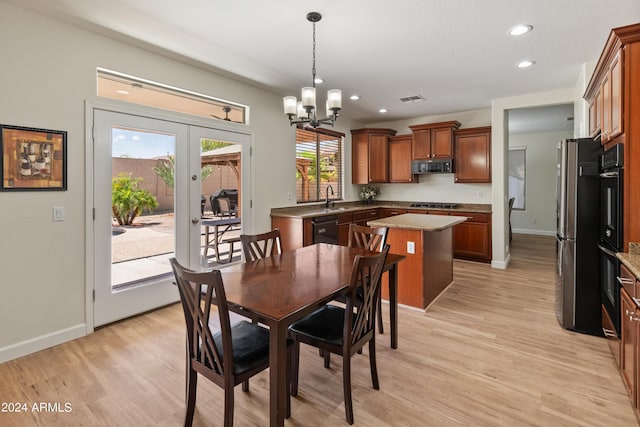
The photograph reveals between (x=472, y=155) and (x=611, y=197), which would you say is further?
(x=472, y=155)

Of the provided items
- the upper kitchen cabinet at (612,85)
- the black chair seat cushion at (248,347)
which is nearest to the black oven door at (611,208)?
the upper kitchen cabinet at (612,85)

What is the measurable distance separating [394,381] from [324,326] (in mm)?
687

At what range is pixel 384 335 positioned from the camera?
9.65 ft

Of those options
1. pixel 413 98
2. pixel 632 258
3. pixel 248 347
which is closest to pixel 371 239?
pixel 248 347

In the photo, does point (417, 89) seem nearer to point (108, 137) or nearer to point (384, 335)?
point (384, 335)

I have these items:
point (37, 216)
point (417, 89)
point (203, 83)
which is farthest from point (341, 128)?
point (37, 216)

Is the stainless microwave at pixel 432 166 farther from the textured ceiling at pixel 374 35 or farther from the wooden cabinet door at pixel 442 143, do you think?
the textured ceiling at pixel 374 35

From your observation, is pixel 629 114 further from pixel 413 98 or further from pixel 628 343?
pixel 413 98

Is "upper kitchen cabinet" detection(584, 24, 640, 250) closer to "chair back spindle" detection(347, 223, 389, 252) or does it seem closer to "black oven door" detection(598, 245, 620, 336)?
"black oven door" detection(598, 245, 620, 336)

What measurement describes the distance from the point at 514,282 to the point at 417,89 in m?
2.97

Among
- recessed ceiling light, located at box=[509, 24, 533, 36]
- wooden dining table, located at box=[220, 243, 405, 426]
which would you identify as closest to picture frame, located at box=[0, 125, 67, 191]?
wooden dining table, located at box=[220, 243, 405, 426]

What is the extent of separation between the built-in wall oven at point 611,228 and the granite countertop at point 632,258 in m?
0.09

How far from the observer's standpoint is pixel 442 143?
19.2 ft

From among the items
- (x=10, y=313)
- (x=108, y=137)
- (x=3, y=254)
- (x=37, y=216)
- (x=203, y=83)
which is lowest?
(x=10, y=313)
